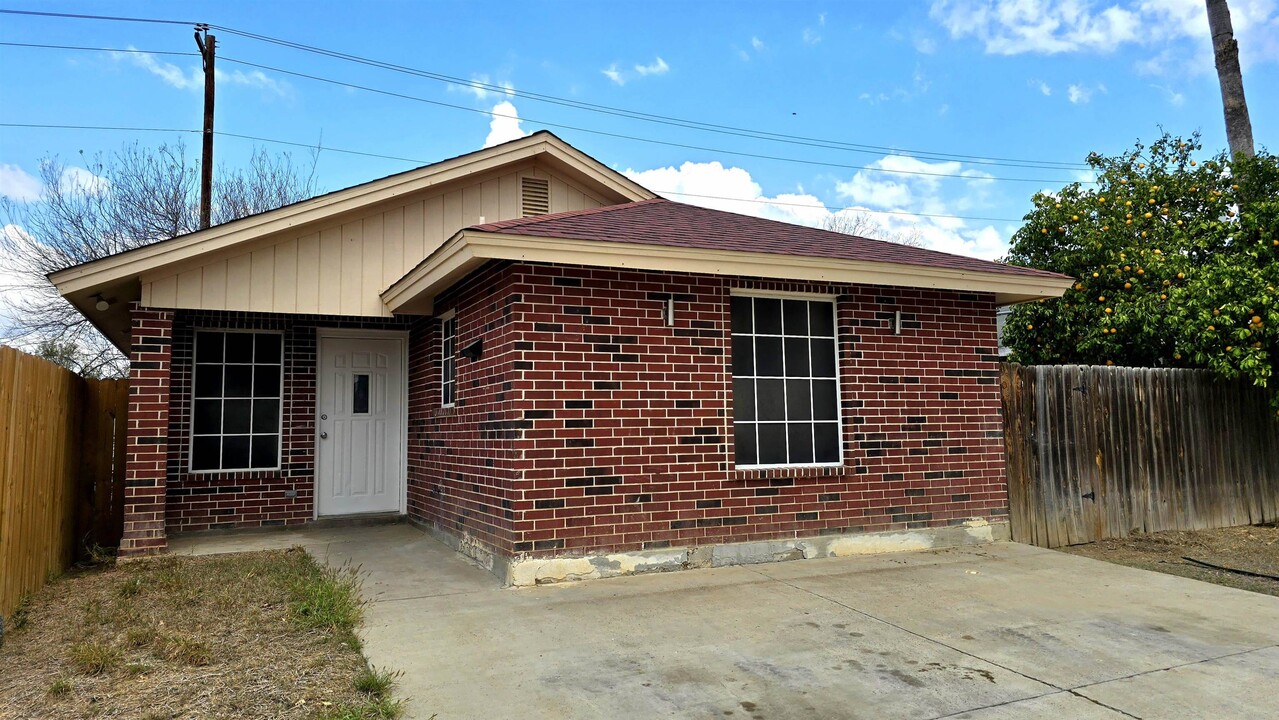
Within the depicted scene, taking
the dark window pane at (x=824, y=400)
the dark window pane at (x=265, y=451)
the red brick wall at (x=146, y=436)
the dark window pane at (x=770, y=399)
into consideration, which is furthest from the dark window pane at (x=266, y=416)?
the dark window pane at (x=824, y=400)

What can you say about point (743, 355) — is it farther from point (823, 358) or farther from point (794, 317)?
point (823, 358)

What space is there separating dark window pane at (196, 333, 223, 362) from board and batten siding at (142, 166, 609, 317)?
1.50 metres

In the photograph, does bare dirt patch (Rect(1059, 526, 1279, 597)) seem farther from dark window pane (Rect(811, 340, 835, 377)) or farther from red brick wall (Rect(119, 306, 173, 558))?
red brick wall (Rect(119, 306, 173, 558))

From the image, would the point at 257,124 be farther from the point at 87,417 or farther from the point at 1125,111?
the point at 1125,111

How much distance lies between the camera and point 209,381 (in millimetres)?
8883

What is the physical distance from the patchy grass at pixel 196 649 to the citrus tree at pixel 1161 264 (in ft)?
30.6

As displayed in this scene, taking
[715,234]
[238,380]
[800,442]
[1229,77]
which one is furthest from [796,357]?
[1229,77]

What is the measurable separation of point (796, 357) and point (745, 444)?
3.17 feet

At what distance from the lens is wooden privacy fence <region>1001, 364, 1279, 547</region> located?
795 cm

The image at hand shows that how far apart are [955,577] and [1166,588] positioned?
1560 mm

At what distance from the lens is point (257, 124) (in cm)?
2114

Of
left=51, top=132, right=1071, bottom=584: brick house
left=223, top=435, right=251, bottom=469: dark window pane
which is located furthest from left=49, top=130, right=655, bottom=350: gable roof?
left=223, top=435, right=251, bottom=469: dark window pane

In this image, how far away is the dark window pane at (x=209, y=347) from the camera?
29.2ft

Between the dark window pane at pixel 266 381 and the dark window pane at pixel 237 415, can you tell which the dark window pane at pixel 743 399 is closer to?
the dark window pane at pixel 266 381
